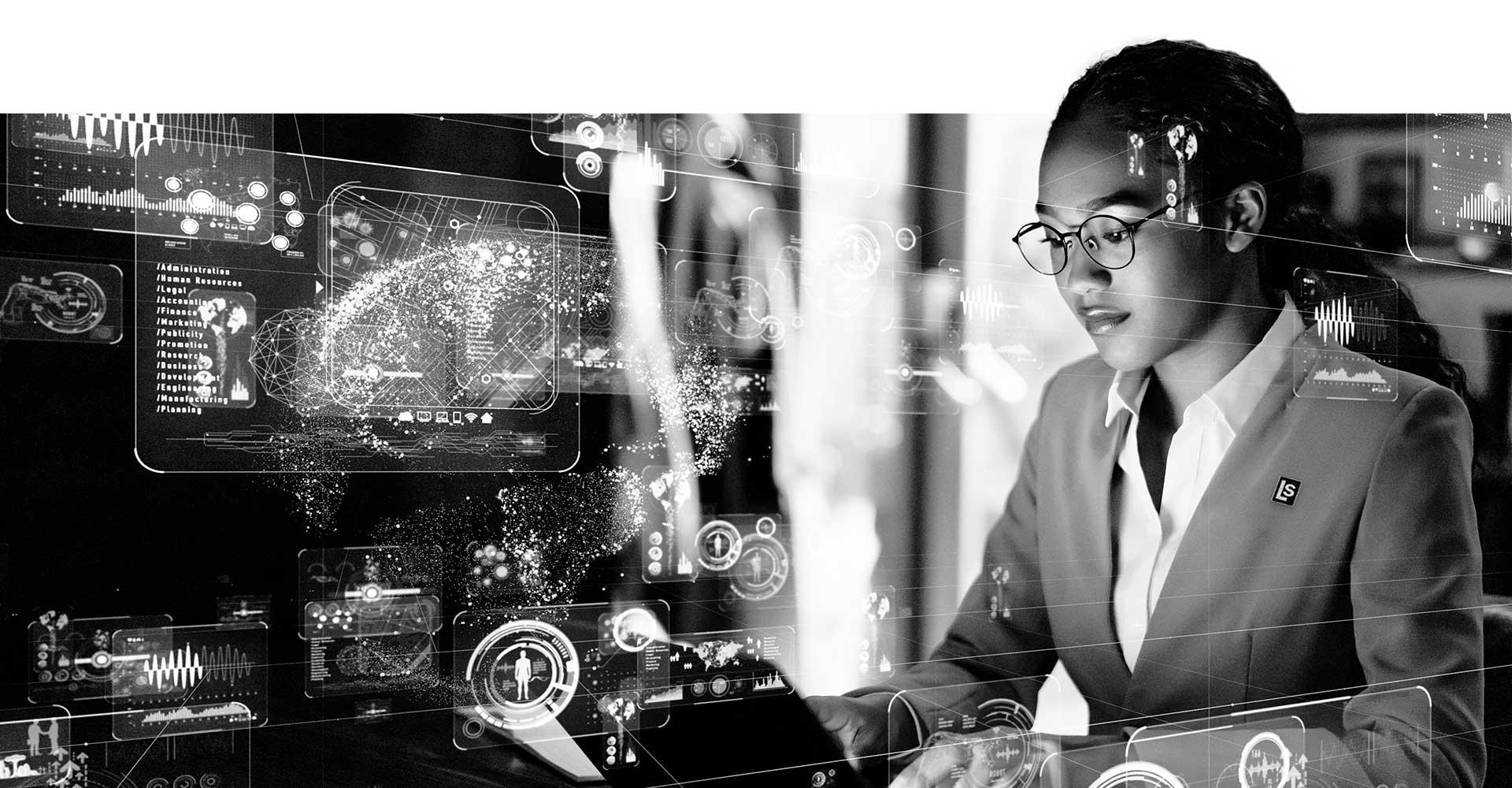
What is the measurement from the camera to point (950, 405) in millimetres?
2596

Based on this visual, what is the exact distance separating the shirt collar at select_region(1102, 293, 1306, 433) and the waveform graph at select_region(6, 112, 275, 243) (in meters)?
2.33

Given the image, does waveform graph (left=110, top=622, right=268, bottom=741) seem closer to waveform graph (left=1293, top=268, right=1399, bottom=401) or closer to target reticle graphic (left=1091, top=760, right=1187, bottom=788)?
target reticle graphic (left=1091, top=760, right=1187, bottom=788)

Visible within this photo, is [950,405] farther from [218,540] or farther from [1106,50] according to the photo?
[218,540]

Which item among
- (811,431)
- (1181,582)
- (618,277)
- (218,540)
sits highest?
(618,277)

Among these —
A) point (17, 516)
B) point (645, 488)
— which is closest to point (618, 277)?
point (645, 488)

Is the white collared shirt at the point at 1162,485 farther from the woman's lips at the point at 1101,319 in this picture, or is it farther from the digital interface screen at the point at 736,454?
the woman's lips at the point at 1101,319

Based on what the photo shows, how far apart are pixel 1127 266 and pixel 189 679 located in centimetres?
261

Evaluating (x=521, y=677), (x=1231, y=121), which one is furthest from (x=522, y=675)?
(x=1231, y=121)

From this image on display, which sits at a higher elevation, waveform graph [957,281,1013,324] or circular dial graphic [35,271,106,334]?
waveform graph [957,281,1013,324]

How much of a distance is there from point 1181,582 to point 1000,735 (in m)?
0.74

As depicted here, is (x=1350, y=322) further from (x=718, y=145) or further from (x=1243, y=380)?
(x=718, y=145)

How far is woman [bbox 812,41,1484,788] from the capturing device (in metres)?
2.76

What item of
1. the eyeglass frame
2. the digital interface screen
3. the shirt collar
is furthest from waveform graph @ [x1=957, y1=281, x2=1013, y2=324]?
the shirt collar

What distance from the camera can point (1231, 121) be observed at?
2.89 meters
